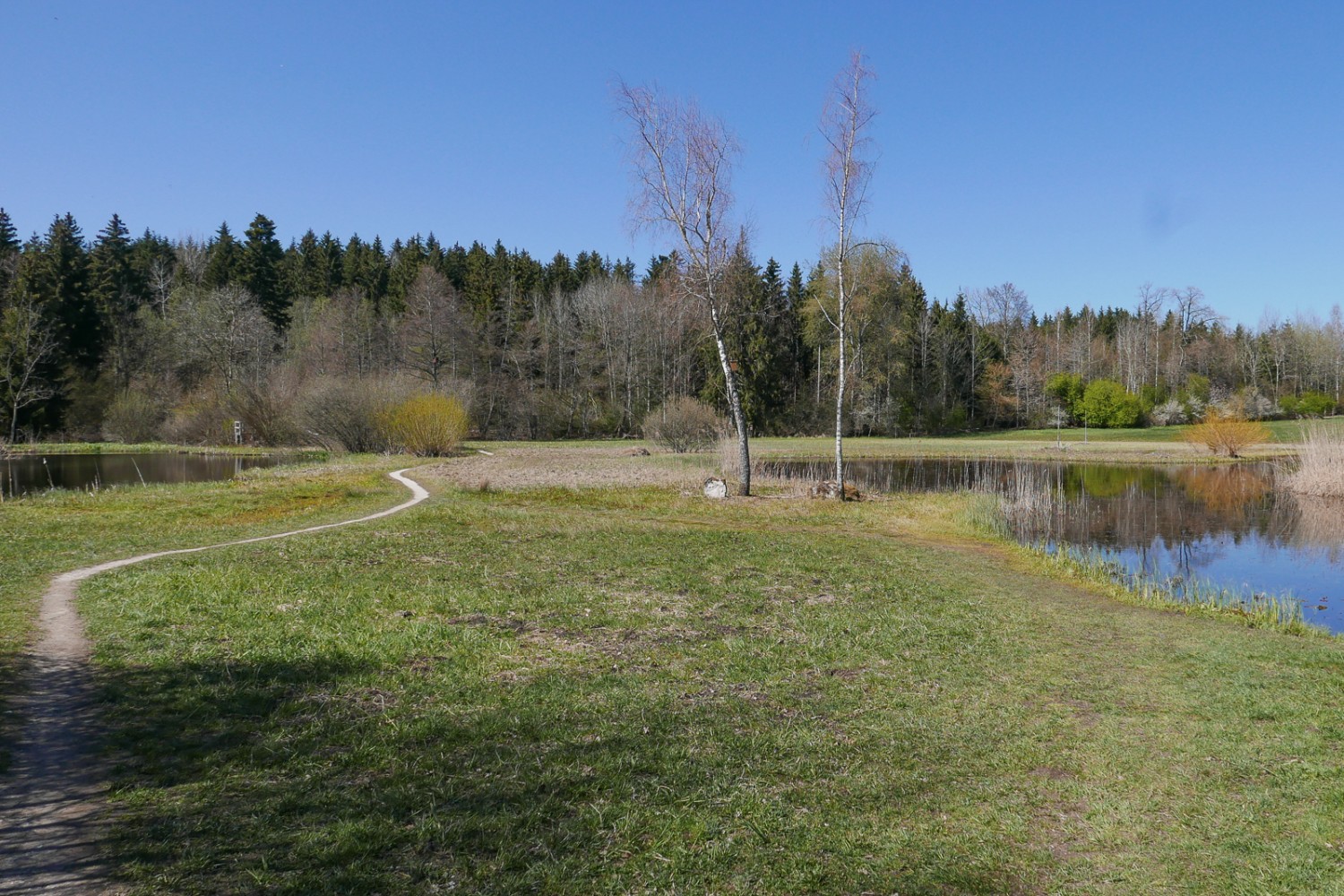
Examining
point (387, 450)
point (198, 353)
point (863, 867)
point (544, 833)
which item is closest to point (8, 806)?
point (544, 833)

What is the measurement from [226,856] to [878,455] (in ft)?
144

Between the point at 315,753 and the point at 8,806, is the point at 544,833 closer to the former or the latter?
the point at 315,753

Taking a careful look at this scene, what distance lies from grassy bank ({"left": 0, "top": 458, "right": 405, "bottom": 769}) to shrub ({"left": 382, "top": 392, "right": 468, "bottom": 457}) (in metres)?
9.77

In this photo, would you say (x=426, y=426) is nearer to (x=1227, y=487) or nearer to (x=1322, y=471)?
(x=1227, y=487)

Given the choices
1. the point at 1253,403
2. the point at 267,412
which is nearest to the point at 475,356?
the point at 267,412

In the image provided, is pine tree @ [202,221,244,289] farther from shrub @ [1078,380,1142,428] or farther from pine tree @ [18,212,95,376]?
shrub @ [1078,380,1142,428]

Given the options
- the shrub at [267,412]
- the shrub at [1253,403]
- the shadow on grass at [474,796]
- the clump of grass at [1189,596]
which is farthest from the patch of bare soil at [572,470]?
the shrub at [1253,403]

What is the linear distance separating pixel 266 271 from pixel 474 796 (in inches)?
2932

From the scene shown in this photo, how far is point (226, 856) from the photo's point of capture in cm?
423

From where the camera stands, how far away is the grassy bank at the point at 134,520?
32.7ft

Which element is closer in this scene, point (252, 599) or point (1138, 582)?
point (252, 599)

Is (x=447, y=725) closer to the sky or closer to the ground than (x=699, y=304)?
closer to the ground

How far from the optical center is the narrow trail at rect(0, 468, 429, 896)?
402 centimetres

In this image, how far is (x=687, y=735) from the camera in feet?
20.5
